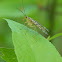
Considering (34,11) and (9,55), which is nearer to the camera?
(9,55)

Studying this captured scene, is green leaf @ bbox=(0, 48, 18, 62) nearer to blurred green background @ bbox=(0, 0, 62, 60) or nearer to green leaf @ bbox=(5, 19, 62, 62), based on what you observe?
green leaf @ bbox=(5, 19, 62, 62)

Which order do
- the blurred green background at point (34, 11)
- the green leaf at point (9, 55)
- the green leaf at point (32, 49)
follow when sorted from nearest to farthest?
the green leaf at point (32, 49)
the green leaf at point (9, 55)
the blurred green background at point (34, 11)

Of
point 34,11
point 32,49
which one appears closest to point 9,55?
point 32,49

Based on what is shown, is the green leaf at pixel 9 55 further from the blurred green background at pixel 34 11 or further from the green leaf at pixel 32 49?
the blurred green background at pixel 34 11

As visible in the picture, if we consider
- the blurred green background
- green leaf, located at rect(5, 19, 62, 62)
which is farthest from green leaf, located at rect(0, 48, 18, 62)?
the blurred green background

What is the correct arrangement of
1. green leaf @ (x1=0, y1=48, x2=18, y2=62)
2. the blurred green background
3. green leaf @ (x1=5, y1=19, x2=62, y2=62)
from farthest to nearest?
the blurred green background, green leaf @ (x1=0, y1=48, x2=18, y2=62), green leaf @ (x1=5, y1=19, x2=62, y2=62)

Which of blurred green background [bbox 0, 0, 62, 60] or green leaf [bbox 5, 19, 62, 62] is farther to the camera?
blurred green background [bbox 0, 0, 62, 60]

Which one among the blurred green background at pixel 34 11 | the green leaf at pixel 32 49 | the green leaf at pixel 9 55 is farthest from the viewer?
the blurred green background at pixel 34 11

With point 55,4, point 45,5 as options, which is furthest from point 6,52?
point 45,5

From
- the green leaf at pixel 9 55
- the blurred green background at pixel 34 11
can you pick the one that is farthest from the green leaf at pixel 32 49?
the blurred green background at pixel 34 11

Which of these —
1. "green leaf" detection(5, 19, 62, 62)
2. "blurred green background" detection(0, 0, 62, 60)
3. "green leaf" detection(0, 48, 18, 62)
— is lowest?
"blurred green background" detection(0, 0, 62, 60)

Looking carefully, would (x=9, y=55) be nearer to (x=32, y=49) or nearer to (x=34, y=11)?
(x=32, y=49)

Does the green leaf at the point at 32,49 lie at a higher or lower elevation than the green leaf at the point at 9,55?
higher
